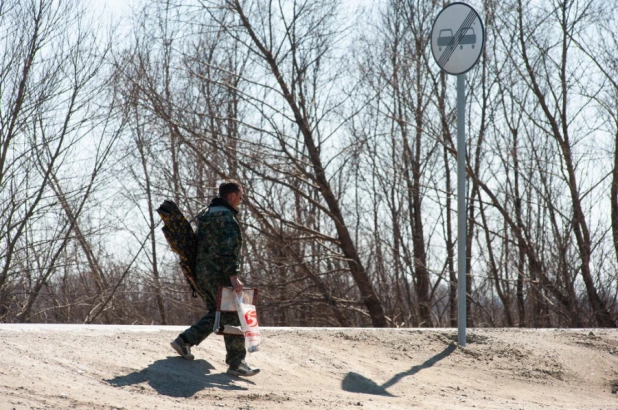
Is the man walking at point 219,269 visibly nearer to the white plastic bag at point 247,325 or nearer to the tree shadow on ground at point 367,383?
the white plastic bag at point 247,325

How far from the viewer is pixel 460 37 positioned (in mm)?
7539

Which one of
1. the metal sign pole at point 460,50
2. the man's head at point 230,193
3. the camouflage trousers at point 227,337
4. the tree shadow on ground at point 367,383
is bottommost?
the tree shadow on ground at point 367,383

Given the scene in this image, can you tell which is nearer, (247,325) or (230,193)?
(247,325)

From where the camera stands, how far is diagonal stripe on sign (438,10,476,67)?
7.50 meters

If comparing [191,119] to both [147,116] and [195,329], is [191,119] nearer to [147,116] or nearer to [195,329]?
[147,116]

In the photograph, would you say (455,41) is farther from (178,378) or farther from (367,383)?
(178,378)

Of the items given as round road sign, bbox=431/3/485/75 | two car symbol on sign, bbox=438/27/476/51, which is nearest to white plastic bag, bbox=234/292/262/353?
round road sign, bbox=431/3/485/75

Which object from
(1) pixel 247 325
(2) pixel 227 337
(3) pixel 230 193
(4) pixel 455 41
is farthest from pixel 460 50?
(2) pixel 227 337

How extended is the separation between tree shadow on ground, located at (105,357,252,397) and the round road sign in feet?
13.7

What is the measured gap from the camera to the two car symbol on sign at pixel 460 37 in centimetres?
751

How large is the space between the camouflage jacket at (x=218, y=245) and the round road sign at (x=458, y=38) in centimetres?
326

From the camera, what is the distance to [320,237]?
16.1 meters

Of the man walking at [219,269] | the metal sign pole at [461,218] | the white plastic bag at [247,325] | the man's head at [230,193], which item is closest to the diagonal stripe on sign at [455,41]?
the metal sign pole at [461,218]

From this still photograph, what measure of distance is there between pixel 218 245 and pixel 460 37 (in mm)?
3737
